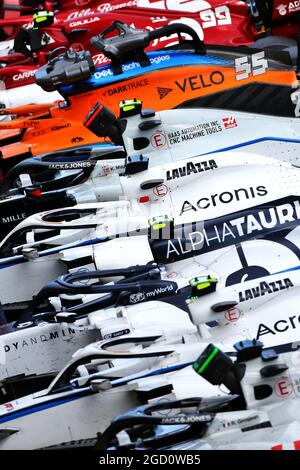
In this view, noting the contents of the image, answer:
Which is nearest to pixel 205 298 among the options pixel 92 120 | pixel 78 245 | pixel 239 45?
pixel 78 245

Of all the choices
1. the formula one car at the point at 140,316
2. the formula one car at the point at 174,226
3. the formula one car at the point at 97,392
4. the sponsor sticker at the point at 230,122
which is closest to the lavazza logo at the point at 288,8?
the sponsor sticker at the point at 230,122

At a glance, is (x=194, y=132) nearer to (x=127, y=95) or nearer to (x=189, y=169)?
(x=189, y=169)

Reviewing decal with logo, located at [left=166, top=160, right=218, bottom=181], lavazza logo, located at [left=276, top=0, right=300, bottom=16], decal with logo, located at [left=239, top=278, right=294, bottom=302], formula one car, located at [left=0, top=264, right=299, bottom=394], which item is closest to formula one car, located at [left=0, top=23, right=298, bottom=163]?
decal with logo, located at [left=166, top=160, right=218, bottom=181]

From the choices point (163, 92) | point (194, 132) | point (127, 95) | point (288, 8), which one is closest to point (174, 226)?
point (194, 132)

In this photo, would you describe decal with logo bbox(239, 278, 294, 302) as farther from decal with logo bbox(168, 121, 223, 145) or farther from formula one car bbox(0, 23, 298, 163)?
formula one car bbox(0, 23, 298, 163)

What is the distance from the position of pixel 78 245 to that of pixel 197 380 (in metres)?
3.19

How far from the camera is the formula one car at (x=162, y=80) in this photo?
12430 millimetres

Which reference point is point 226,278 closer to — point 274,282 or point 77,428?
point 274,282

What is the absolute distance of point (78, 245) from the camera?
1127 centimetres

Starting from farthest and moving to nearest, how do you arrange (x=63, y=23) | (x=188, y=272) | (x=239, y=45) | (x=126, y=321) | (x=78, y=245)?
(x=63, y=23) < (x=239, y=45) < (x=78, y=245) < (x=188, y=272) < (x=126, y=321)

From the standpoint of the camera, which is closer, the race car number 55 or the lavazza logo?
the race car number 55

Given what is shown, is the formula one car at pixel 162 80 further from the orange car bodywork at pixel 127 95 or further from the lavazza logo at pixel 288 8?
the lavazza logo at pixel 288 8

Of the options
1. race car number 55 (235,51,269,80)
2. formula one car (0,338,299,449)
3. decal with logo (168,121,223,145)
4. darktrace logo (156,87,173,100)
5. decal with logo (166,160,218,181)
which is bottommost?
formula one car (0,338,299,449)

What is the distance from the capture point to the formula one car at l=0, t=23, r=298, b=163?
12430 millimetres
